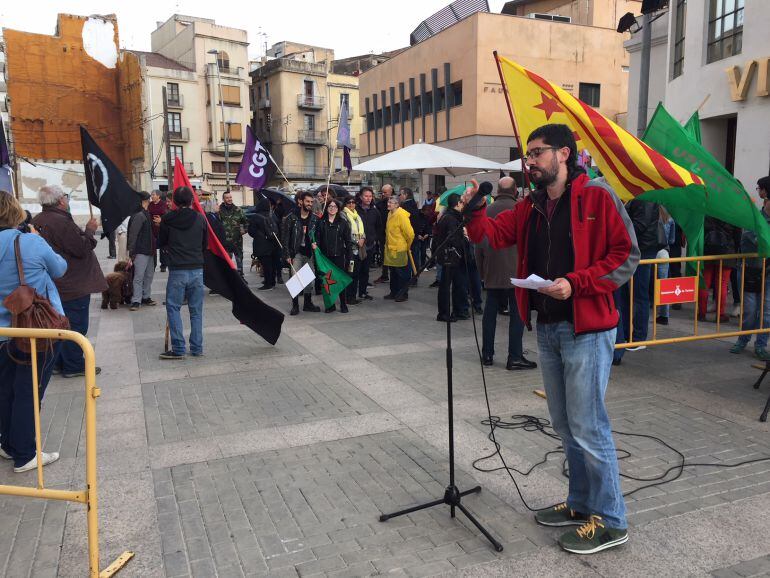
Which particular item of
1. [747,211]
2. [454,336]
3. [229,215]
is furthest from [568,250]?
[229,215]

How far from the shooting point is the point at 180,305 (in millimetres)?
7617

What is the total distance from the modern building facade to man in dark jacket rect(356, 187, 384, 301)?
6178 mm

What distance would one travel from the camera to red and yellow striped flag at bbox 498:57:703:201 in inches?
177

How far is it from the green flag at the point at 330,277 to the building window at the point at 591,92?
26341 mm

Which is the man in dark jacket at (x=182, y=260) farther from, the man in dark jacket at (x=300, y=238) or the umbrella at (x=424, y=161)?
the umbrella at (x=424, y=161)

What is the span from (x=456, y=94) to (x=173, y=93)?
104ft

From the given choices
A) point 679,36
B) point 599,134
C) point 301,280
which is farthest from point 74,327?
point 679,36

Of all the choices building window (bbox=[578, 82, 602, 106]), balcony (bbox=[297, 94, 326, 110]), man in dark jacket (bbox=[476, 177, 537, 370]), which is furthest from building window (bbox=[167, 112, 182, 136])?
man in dark jacket (bbox=[476, 177, 537, 370])

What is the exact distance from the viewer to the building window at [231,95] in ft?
186

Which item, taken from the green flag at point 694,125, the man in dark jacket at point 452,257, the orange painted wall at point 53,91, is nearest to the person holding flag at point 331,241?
the man in dark jacket at point 452,257

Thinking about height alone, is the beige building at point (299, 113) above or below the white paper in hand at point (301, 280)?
above

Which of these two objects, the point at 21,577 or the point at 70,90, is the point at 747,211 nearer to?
the point at 21,577

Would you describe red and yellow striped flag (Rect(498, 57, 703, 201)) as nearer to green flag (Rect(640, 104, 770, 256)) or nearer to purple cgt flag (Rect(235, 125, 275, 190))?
green flag (Rect(640, 104, 770, 256))

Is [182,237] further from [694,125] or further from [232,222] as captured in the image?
[694,125]
